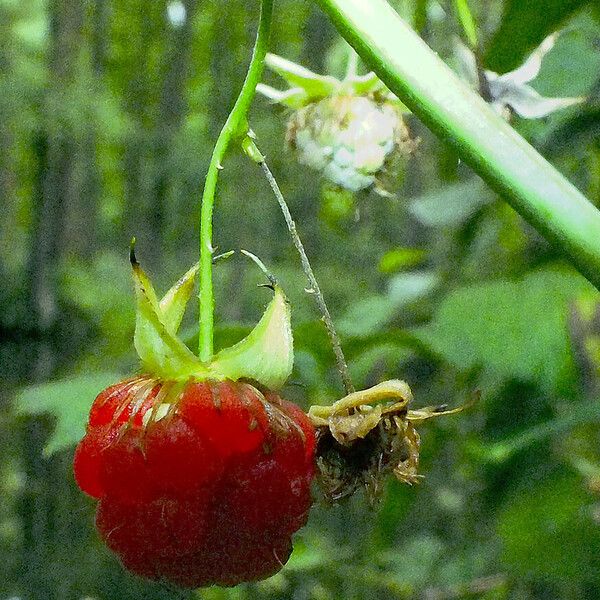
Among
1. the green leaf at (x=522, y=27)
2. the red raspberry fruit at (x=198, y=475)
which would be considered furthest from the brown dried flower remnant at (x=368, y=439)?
the green leaf at (x=522, y=27)

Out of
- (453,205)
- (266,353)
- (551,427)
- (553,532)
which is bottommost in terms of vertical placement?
(553,532)

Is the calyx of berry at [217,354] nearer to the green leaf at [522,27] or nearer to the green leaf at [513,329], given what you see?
the green leaf at [522,27]

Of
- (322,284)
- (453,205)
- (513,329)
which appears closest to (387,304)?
(453,205)

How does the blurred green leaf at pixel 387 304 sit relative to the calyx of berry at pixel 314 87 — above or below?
below

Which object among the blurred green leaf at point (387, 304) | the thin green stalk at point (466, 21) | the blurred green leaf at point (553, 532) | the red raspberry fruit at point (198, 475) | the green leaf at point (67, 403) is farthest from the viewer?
the blurred green leaf at point (387, 304)

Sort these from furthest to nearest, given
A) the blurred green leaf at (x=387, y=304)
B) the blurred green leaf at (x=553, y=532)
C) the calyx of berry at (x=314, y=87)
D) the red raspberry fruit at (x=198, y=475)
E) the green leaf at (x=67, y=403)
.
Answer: the blurred green leaf at (x=387, y=304) → the blurred green leaf at (x=553, y=532) → the green leaf at (x=67, y=403) → the calyx of berry at (x=314, y=87) → the red raspberry fruit at (x=198, y=475)

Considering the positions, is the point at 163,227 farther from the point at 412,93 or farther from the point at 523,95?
the point at 412,93

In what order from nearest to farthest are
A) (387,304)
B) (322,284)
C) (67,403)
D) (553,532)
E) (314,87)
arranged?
(314,87) < (67,403) < (553,532) < (387,304) < (322,284)

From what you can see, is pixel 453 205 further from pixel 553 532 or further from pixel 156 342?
pixel 156 342
